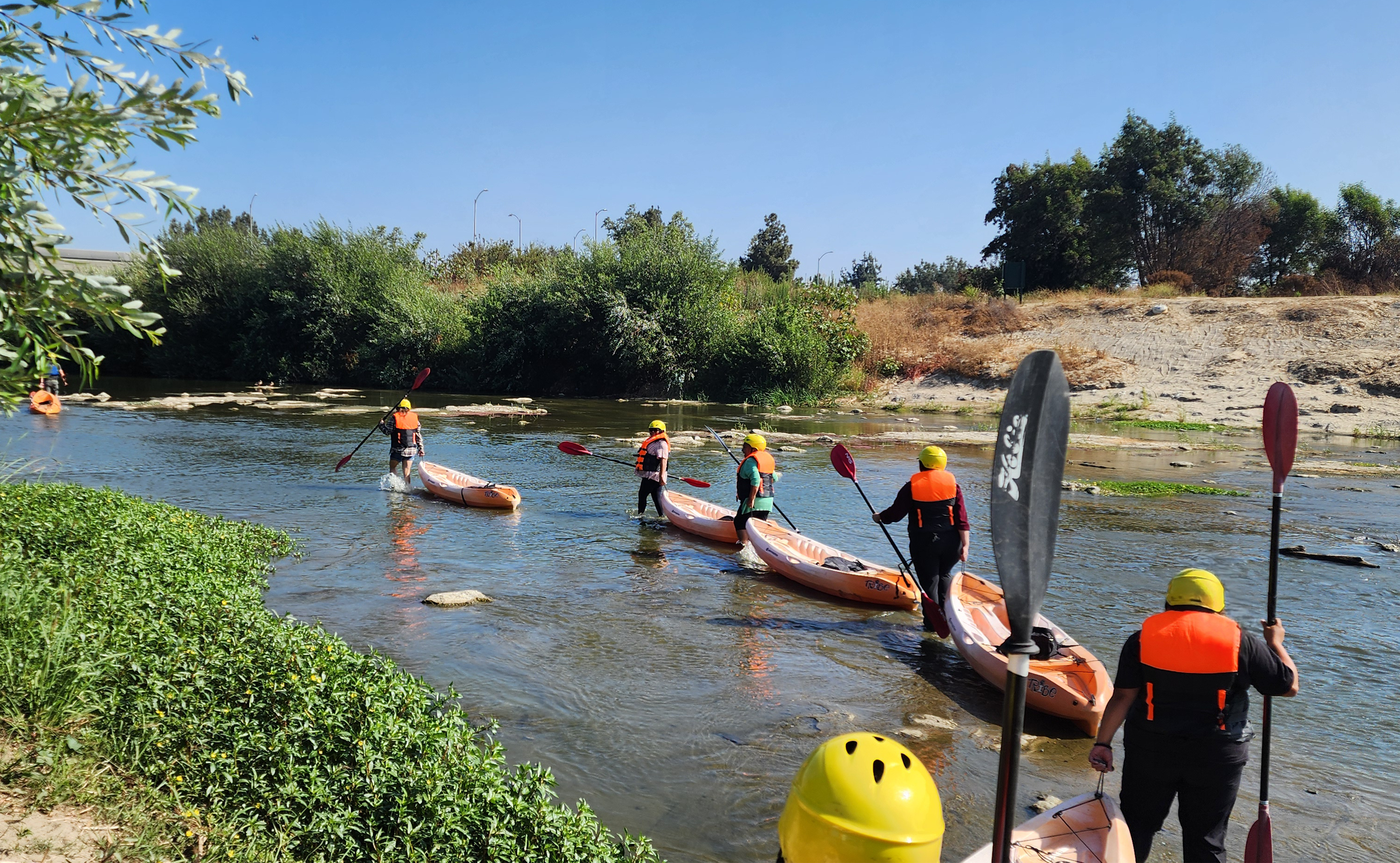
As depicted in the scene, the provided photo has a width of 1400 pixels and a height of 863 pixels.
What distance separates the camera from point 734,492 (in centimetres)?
1677

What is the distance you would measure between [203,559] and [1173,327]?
34.9 meters

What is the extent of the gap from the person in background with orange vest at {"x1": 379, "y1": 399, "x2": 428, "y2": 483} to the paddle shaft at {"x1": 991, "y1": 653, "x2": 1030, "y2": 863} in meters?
13.6

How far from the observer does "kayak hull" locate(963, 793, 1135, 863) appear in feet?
12.5

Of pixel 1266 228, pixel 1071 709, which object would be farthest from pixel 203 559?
pixel 1266 228

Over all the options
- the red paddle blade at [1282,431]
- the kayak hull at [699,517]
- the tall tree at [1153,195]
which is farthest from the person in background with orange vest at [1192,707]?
the tall tree at [1153,195]

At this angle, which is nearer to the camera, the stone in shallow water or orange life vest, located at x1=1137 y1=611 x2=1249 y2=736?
orange life vest, located at x1=1137 y1=611 x2=1249 y2=736

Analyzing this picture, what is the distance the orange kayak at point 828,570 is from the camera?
31.0 ft

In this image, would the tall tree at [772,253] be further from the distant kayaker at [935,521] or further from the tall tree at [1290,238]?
the distant kayaker at [935,521]

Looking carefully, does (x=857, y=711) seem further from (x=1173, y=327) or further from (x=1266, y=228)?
(x=1266, y=228)

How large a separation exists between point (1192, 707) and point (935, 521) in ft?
15.0

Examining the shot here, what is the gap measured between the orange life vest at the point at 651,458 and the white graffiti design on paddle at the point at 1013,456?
11.1m

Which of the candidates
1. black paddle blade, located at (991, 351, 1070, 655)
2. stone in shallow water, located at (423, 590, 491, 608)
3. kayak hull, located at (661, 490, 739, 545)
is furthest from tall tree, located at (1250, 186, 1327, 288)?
black paddle blade, located at (991, 351, 1070, 655)

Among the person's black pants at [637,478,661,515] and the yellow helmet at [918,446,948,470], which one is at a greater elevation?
the yellow helmet at [918,446,948,470]

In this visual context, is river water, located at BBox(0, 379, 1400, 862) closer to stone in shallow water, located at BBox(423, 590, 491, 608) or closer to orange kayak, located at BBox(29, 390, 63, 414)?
stone in shallow water, located at BBox(423, 590, 491, 608)
